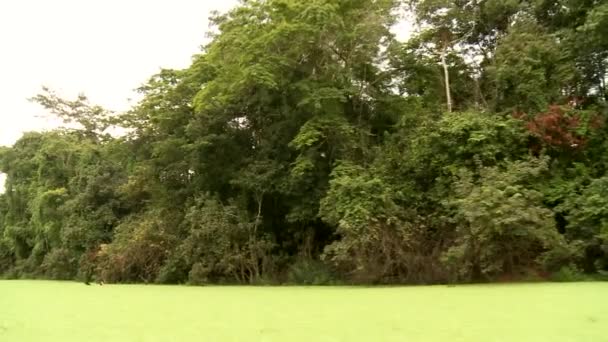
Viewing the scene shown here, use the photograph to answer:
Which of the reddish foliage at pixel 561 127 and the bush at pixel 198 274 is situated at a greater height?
the reddish foliage at pixel 561 127

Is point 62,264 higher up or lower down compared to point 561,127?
lower down

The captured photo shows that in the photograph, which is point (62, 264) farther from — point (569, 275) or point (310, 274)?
point (569, 275)

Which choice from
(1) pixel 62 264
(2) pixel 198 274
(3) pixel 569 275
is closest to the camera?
(3) pixel 569 275

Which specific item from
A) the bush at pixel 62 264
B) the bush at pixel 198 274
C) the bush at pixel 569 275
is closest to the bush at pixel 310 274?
the bush at pixel 198 274

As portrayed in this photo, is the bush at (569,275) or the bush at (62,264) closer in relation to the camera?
the bush at (569,275)

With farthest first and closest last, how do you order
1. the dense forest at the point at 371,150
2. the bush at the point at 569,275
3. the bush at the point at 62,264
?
the bush at the point at 62,264
the dense forest at the point at 371,150
the bush at the point at 569,275

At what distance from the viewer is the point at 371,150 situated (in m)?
9.24

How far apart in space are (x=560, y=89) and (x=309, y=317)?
21.0 feet

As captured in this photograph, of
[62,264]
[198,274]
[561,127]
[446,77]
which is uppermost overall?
[446,77]

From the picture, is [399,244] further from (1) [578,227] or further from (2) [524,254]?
(1) [578,227]

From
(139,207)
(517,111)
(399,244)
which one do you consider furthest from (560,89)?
(139,207)

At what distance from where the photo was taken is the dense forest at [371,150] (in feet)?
23.7

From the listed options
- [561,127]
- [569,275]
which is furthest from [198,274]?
[561,127]

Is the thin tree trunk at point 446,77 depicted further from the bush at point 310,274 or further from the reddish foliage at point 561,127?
the bush at point 310,274
